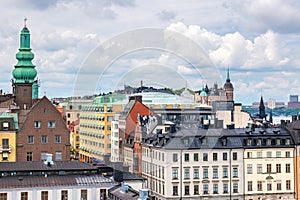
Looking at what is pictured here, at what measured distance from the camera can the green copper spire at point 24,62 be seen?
75938 mm

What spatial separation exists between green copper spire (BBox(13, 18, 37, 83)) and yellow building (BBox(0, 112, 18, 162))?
34.7ft

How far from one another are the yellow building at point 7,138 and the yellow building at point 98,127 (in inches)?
874

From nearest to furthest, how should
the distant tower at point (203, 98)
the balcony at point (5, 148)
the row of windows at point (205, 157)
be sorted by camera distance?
the balcony at point (5, 148), the row of windows at point (205, 157), the distant tower at point (203, 98)

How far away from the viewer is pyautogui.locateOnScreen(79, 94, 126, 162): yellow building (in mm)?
94000

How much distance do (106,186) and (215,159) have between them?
30373mm

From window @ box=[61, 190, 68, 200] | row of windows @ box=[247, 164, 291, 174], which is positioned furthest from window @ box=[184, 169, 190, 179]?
window @ box=[61, 190, 68, 200]

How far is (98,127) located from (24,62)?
27.3 m

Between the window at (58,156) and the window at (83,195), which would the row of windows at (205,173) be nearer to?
the window at (58,156)

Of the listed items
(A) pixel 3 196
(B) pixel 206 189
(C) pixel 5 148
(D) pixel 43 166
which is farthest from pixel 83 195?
(B) pixel 206 189

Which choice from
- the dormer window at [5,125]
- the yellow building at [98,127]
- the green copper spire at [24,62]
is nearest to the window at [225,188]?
the yellow building at [98,127]

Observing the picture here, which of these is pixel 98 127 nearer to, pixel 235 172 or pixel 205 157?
pixel 205 157

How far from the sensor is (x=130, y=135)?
282ft

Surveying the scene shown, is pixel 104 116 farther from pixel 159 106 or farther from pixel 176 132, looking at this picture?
pixel 176 132

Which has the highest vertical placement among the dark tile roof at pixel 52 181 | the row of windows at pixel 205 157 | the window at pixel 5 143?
the window at pixel 5 143
